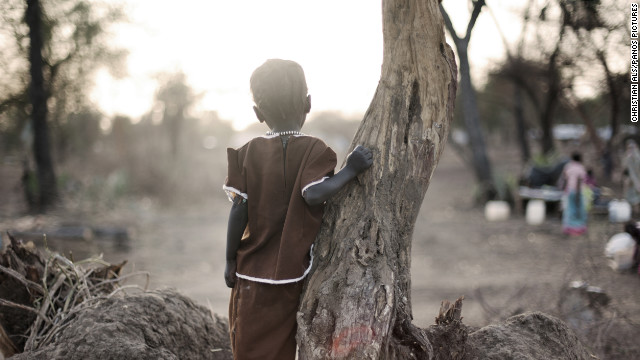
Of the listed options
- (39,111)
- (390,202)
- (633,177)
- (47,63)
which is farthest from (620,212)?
(47,63)

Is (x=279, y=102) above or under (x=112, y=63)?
under

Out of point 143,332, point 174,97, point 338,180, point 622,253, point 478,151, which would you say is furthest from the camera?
point 174,97

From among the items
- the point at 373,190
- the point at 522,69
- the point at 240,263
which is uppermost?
the point at 522,69

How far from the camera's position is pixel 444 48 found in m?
2.28

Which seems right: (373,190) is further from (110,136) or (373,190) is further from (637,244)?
(110,136)

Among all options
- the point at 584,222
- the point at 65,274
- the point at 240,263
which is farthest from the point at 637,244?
the point at 65,274

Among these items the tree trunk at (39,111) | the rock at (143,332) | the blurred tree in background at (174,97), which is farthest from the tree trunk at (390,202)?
the blurred tree in background at (174,97)

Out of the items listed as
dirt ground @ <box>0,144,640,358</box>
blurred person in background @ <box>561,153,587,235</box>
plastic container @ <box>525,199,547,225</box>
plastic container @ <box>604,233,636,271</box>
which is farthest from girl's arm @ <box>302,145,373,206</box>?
plastic container @ <box>525,199,547,225</box>

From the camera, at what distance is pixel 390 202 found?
2191 millimetres

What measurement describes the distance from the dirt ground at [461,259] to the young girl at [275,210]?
1.32 metres

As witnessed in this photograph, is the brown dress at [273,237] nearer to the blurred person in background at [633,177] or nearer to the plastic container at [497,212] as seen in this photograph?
the blurred person in background at [633,177]

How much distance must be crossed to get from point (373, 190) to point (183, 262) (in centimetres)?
685

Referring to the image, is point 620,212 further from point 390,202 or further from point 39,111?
point 39,111

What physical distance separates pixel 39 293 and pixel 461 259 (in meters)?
6.46
